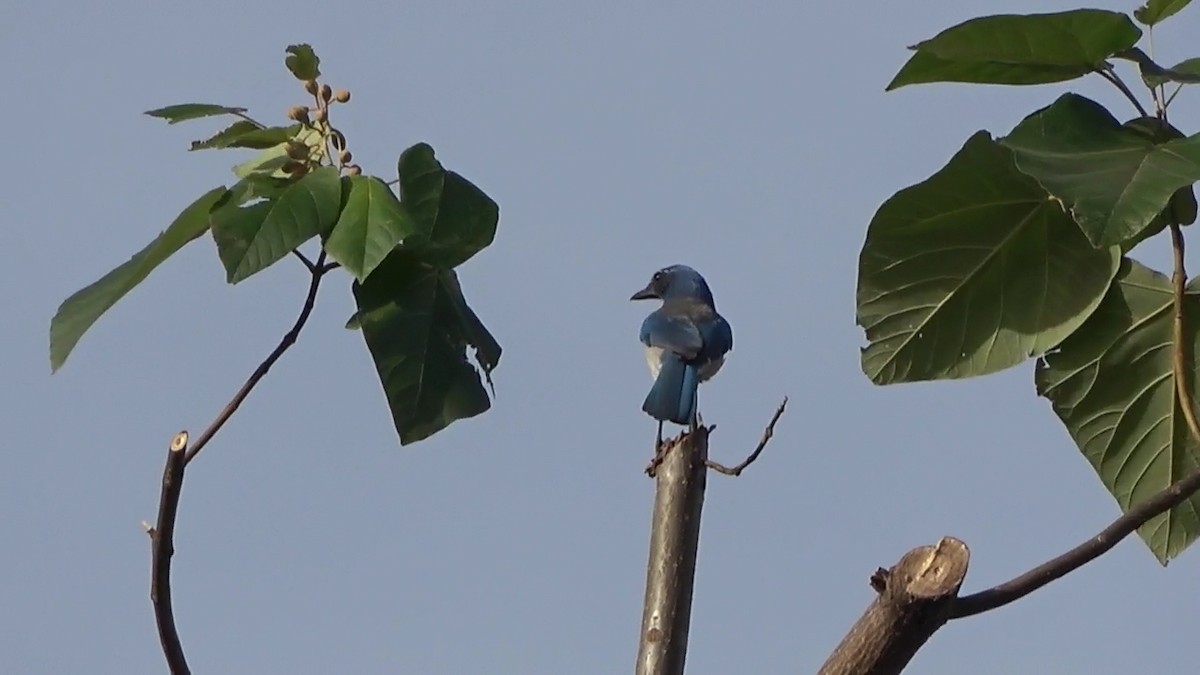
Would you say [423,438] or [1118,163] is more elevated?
[1118,163]

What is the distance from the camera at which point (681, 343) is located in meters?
7.47

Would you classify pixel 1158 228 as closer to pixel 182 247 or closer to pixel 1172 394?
pixel 1172 394

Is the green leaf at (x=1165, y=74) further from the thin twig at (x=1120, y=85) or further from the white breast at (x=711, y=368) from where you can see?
the white breast at (x=711, y=368)

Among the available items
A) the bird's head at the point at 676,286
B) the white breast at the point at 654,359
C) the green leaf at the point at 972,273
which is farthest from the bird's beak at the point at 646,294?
the green leaf at the point at 972,273

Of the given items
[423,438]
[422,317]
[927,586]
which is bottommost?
[927,586]

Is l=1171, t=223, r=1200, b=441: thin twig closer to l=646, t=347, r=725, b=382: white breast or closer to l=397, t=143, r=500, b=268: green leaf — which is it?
l=397, t=143, r=500, b=268: green leaf

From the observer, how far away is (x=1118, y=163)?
127 inches

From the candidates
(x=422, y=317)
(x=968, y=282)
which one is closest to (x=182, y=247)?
(x=422, y=317)

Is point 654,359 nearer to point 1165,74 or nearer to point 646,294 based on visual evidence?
point 646,294

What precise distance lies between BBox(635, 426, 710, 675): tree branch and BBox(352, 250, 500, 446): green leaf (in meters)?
0.46

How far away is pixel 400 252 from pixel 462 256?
0.42ft

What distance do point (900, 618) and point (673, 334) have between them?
4.91 m

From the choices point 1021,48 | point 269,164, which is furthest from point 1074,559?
point 269,164

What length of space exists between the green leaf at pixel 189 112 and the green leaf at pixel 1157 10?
1914 mm
